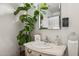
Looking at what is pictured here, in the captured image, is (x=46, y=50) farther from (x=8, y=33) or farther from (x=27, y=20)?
(x=8, y=33)

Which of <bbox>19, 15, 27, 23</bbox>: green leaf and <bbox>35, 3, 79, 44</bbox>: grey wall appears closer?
<bbox>35, 3, 79, 44</bbox>: grey wall

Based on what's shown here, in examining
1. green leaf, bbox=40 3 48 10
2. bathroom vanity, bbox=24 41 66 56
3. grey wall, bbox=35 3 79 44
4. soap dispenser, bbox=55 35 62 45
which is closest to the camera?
bathroom vanity, bbox=24 41 66 56

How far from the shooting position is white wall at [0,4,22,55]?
191 cm

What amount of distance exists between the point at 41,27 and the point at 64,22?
50cm

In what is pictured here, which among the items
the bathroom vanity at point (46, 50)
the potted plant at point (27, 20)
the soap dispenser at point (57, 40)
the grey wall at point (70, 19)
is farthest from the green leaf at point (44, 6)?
the bathroom vanity at point (46, 50)

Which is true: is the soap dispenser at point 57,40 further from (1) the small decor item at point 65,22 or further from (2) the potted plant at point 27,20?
(2) the potted plant at point 27,20

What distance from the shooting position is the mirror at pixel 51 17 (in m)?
1.70

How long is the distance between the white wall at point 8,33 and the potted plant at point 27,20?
Result: 125 millimetres

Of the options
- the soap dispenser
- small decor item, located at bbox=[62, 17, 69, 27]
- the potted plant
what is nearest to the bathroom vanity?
the soap dispenser

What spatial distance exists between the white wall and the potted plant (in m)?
0.12

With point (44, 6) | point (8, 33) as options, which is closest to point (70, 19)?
point (44, 6)

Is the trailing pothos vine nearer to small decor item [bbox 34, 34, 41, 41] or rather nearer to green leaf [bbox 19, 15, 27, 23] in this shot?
green leaf [bbox 19, 15, 27, 23]

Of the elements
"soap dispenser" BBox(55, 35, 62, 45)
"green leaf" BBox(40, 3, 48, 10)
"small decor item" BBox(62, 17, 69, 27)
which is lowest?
"soap dispenser" BBox(55, 35, 62, 45)

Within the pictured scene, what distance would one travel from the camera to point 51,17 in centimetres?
179
